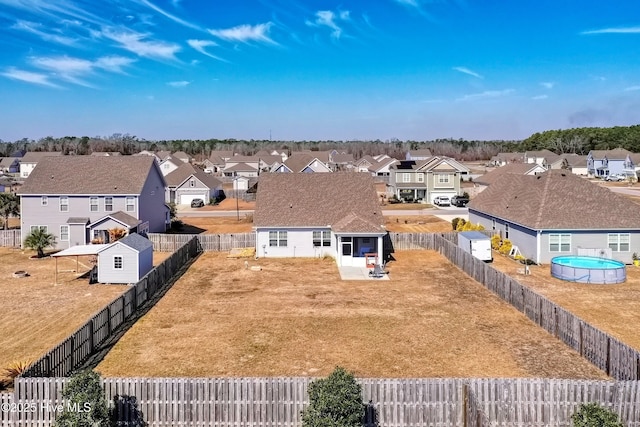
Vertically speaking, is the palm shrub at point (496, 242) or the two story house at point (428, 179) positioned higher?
the two story house at point (428, 179)

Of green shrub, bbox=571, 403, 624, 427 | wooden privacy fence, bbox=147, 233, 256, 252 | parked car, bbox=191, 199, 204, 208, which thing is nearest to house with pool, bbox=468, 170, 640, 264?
wooden privacy fence, bbox=147, 233, 256, 252

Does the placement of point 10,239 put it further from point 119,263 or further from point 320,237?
point 320,237

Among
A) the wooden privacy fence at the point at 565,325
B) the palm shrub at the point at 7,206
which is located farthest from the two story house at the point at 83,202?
the wooden privacy fence at the point at 565,325

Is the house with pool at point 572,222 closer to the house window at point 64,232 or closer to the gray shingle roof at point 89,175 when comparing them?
the gray shingle roof at point 89,175

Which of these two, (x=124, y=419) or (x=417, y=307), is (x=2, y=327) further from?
(x=417, y=307)

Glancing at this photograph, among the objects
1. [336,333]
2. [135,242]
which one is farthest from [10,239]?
[336,333]

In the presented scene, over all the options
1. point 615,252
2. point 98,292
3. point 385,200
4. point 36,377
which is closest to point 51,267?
point 98,292

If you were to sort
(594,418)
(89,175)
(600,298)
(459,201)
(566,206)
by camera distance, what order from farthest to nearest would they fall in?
(459,201) < (89,175) < (566,206) < (600,298) < (594,418)
